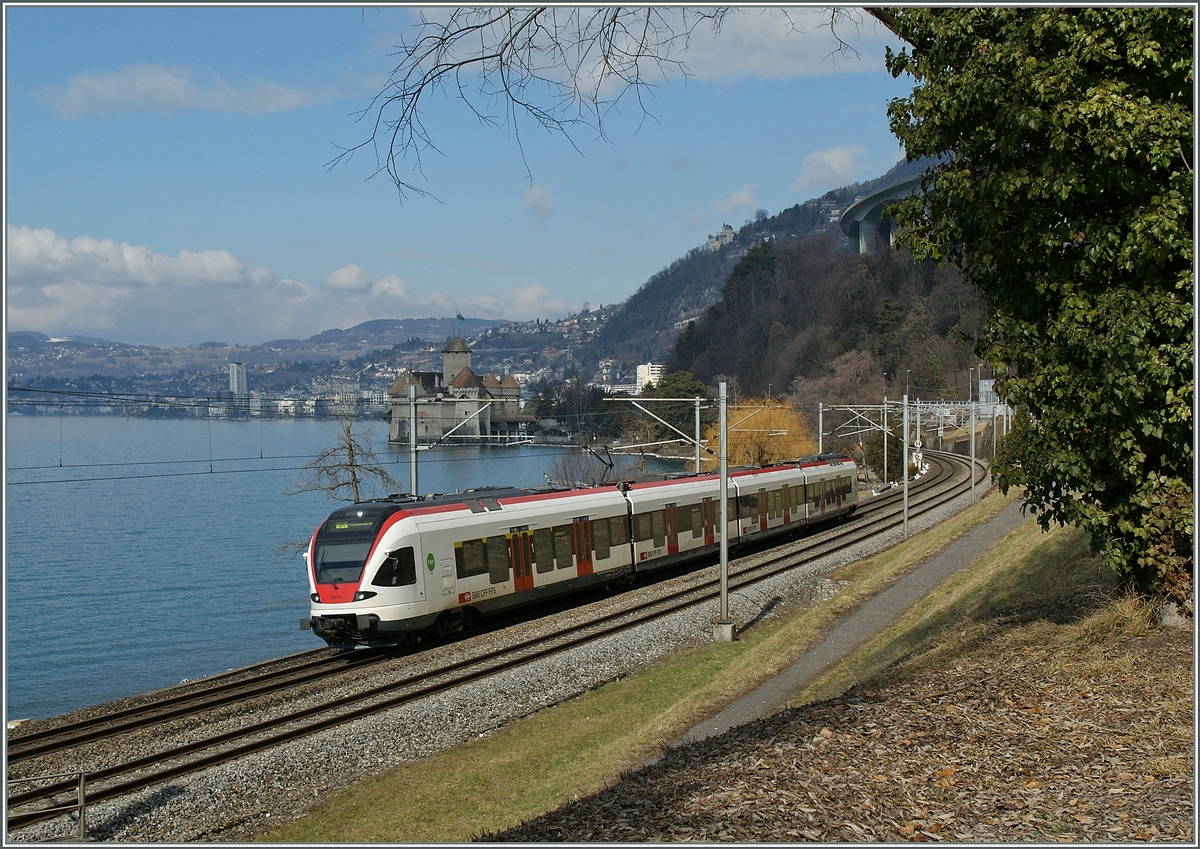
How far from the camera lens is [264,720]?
46.2 ft

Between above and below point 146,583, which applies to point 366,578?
above

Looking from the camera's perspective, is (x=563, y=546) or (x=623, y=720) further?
(x=563, y=546)

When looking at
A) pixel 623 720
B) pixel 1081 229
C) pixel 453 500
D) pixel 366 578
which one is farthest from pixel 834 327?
pixel 1081 229

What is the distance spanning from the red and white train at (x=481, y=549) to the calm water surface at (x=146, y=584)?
5745mm

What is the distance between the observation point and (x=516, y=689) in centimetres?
1572

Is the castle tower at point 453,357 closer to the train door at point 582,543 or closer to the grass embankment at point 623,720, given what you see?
the train door at point 582,543

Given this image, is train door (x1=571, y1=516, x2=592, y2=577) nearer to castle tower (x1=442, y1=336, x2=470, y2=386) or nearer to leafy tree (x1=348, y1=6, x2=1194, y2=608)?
leafy tree (x1=348, y1=6, x2=1194, y2=608)

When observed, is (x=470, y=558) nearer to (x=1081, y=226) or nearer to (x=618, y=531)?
(x=618, y=531)

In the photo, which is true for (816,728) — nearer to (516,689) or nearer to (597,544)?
(516,689)

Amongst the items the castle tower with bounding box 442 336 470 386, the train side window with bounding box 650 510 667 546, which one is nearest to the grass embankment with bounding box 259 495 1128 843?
the train side window with bounding box 650 510 667 546

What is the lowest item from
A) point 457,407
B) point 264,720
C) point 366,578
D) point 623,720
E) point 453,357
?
point 623,720

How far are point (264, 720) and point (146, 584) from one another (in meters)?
29.2

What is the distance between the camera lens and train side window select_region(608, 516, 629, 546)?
23844mm

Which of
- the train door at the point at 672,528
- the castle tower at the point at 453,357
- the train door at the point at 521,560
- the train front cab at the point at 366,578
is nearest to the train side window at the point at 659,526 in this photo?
the train door at the point at 672,528
